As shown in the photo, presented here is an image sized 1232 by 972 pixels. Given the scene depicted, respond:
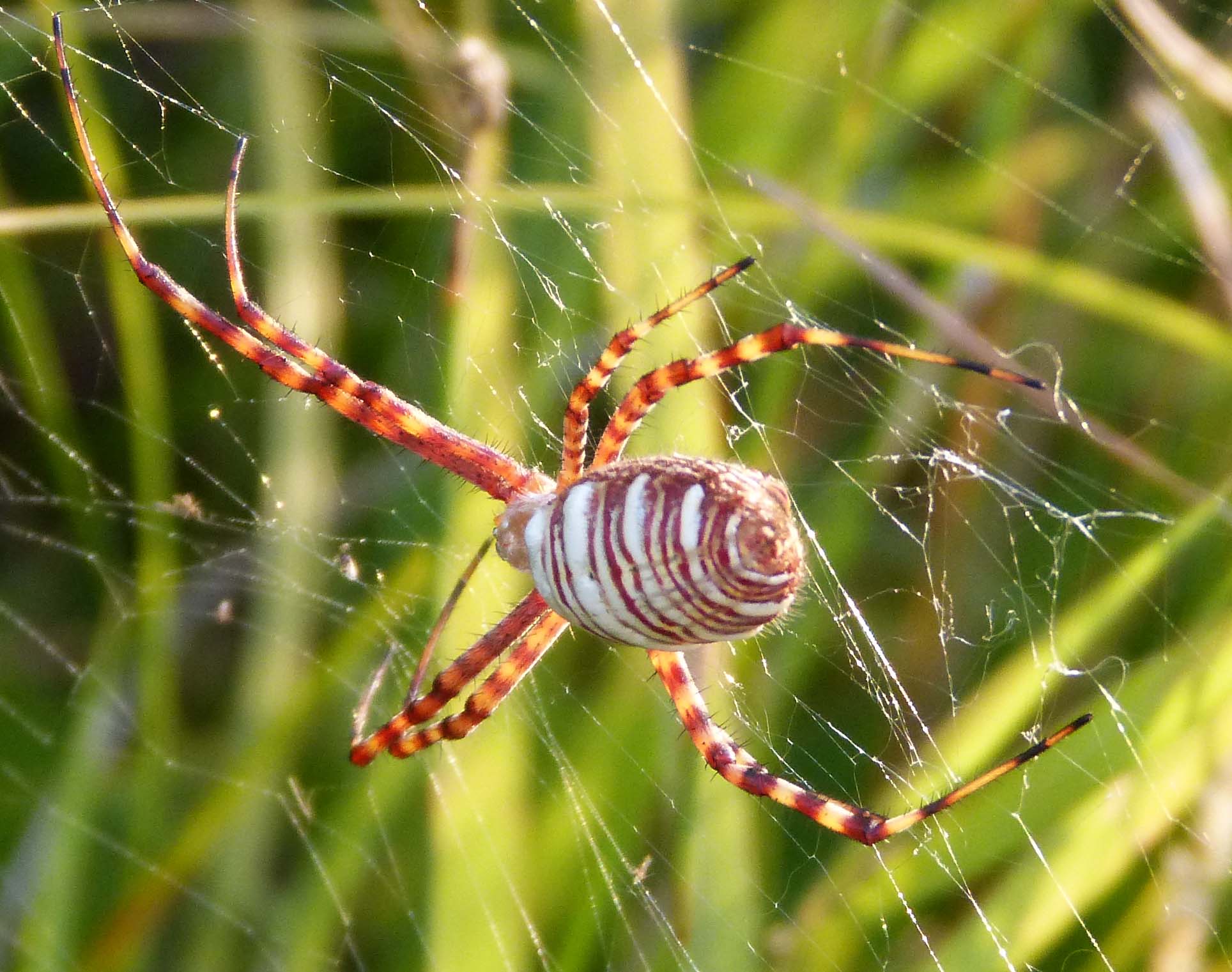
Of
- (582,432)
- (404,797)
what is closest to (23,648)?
(404,797)

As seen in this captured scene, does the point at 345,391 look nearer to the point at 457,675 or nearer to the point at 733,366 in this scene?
the point at 457,675

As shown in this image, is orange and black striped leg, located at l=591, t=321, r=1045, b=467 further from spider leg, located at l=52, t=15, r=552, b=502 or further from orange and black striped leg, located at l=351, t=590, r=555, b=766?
orange and black striped leg, located at l=351, t=590, r=555, b=766

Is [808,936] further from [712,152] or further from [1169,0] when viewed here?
[1169,0]

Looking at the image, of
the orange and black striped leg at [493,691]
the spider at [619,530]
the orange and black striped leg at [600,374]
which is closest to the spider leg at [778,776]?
the spider at [619,530]

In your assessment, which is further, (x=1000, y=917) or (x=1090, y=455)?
(x=1090, y=455)

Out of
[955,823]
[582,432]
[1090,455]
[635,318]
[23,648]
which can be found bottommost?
[955,823]

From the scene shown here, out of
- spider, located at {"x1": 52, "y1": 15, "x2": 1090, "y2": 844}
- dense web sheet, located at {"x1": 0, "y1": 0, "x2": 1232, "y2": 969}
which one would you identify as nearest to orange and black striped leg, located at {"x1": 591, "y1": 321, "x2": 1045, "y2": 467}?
spider, located at {"x1": 52, "y1": 15, "x2": 1090, "y2": 844}

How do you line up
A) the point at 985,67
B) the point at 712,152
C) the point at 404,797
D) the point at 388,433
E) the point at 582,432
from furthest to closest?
the point at 985,67 → the point at 712,152 → the point at 404,797 → the point at 388,433 → the point at 582,432

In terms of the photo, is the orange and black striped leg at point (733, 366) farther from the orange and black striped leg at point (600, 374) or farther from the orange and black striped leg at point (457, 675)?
the orange and black striped leg at point (457, 675)
